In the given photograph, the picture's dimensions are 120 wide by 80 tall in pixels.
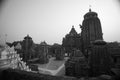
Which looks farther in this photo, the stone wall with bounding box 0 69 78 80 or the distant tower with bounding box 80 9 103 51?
the distant tower with bounding box 80 9 103 51

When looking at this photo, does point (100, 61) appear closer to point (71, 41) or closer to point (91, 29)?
point (91, 29)

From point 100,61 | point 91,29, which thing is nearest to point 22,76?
point 100,61

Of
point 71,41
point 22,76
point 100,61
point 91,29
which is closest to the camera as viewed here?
point 22,76

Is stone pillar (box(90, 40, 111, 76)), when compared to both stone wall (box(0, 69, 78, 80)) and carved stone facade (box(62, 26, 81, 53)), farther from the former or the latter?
carved stone facade (box(62, 26, 81, 53))

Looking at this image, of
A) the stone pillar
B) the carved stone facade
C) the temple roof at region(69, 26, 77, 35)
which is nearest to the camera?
the stone pillar

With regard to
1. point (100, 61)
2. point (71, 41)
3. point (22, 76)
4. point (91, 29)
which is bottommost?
point (100, 61)

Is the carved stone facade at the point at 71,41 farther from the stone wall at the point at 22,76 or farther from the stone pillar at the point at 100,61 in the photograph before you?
the stone wall at the point at 22,76

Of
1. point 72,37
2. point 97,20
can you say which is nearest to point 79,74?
point 97,20

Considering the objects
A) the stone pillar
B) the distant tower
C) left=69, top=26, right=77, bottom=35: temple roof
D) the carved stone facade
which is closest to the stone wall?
the stone pillar

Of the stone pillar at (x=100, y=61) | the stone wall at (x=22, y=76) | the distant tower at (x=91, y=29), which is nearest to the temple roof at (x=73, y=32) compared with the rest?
the distant tower at (x=91, y=29)

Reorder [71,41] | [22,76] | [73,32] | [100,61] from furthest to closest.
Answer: [73,32]
[71,41]
[100,61]
[22,76]

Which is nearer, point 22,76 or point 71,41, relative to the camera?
point 22,76

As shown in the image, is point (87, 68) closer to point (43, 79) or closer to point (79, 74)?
point (79, 74)

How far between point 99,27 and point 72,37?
61.9ft
